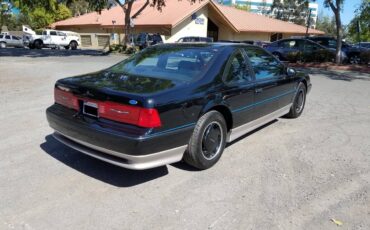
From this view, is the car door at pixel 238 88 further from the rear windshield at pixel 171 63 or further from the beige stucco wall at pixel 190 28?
the beige stucco wall at pixel 190 28

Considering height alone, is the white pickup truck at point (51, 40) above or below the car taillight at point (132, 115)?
above

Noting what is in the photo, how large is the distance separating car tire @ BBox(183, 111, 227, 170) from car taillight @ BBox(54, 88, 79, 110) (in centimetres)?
139

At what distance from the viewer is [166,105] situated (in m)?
3.66

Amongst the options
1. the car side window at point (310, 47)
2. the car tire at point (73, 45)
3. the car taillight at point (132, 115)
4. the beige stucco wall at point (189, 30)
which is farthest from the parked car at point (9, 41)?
the car taillight at point (132, 115)

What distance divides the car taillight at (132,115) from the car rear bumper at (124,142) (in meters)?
0.07

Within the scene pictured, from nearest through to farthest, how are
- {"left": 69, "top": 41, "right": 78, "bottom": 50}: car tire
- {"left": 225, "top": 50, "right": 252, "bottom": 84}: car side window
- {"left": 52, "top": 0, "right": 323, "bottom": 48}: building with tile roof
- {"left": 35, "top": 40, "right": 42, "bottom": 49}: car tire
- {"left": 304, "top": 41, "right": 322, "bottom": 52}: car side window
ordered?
{"left": 225, "top": 50, "right": 252, "bottom": 84}: car side window < {"left": 304, "top": 41, "right": 322, "bottom": 52}: car side window < {"left": 52, "top": 0, "right": 323, "bottom": 48}: building with tile roof < {"left": 35, "top": 40, "right": 42, "bottom": 49}: car tire < {"left": 69, "top": 41, "right": 78, "bottom": 50}: car tire

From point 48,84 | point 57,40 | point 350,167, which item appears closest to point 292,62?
point 48,84

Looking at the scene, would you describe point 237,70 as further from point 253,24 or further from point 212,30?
point 212,30

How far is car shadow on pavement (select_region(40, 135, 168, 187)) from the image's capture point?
13.3 feet

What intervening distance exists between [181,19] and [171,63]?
28.8 m

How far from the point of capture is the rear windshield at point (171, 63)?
4375 millimetres

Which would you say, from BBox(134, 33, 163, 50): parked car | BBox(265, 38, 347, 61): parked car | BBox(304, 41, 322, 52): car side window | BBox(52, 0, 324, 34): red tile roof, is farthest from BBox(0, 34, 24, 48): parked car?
BBox(304, 41, 322, 52): car side window

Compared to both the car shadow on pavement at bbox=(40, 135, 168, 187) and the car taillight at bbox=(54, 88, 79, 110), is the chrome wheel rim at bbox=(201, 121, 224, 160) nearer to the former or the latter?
the car shadow on pavement at bbox=(40, 135, 168, 187)

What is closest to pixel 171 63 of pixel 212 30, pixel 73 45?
pixel 73 45
